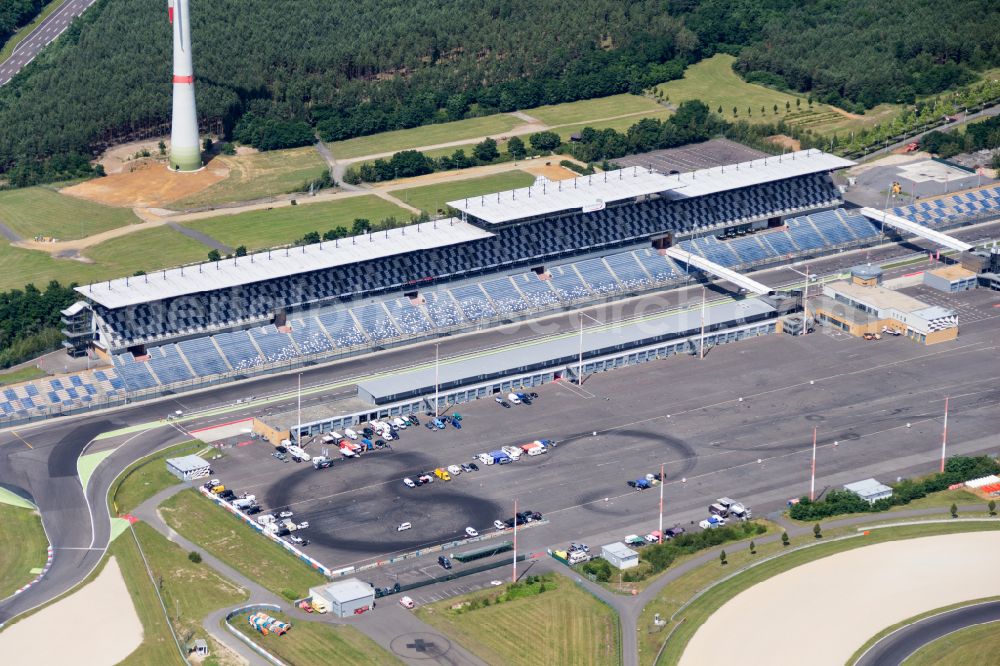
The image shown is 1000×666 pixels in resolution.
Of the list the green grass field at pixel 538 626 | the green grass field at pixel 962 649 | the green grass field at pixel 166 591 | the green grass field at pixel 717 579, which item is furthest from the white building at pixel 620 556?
the green grass field at pixel 166 591

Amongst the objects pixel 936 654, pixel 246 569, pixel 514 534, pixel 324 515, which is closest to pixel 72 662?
pixel 246 569

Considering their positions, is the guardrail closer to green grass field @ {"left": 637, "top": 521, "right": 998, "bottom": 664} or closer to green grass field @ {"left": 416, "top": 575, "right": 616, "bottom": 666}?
green grass field @ {"left": 416, "top": 575, "right": 616, "bottom": 666}

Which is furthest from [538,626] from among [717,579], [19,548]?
[19,548]

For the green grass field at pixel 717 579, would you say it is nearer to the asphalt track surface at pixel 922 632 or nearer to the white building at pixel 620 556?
the white building at pixel 620 556

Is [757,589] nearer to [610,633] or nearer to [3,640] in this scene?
[610,633]

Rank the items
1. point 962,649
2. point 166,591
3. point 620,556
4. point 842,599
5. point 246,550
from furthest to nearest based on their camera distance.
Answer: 1. point 246,550
2. point 620,556
3. point 166,591
4. point 842,599
5. point 962,649

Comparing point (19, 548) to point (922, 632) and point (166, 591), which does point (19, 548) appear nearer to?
point (166, 591)

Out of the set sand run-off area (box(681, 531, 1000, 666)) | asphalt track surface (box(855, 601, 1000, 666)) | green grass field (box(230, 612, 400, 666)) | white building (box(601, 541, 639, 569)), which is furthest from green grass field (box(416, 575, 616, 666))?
asphalt track surface (box(855, 601, 1000, 666))
